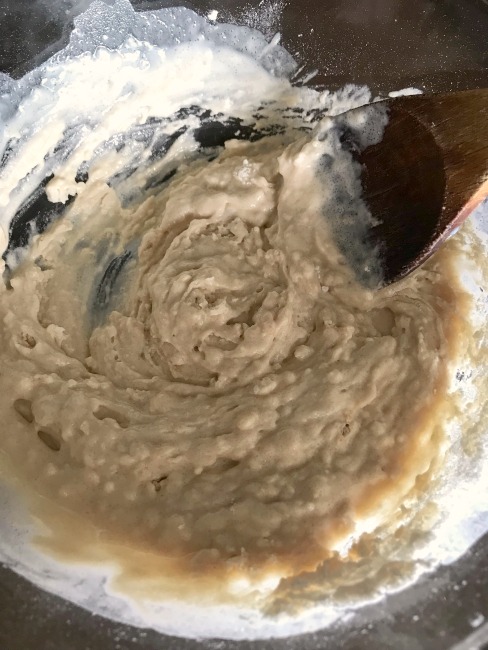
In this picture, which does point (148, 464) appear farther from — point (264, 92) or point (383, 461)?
point (264, 92)

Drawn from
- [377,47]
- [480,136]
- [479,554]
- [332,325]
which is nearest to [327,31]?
[377,47]

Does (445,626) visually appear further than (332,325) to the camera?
No

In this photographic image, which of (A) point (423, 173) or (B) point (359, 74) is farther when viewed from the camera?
(B) point (359, 74)

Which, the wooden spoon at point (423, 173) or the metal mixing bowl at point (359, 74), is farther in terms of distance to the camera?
the wooden spoon at point (423, 173)

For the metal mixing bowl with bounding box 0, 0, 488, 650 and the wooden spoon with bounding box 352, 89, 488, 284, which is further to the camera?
the wooden spoon with bounding box 352, 89, 488, 284
